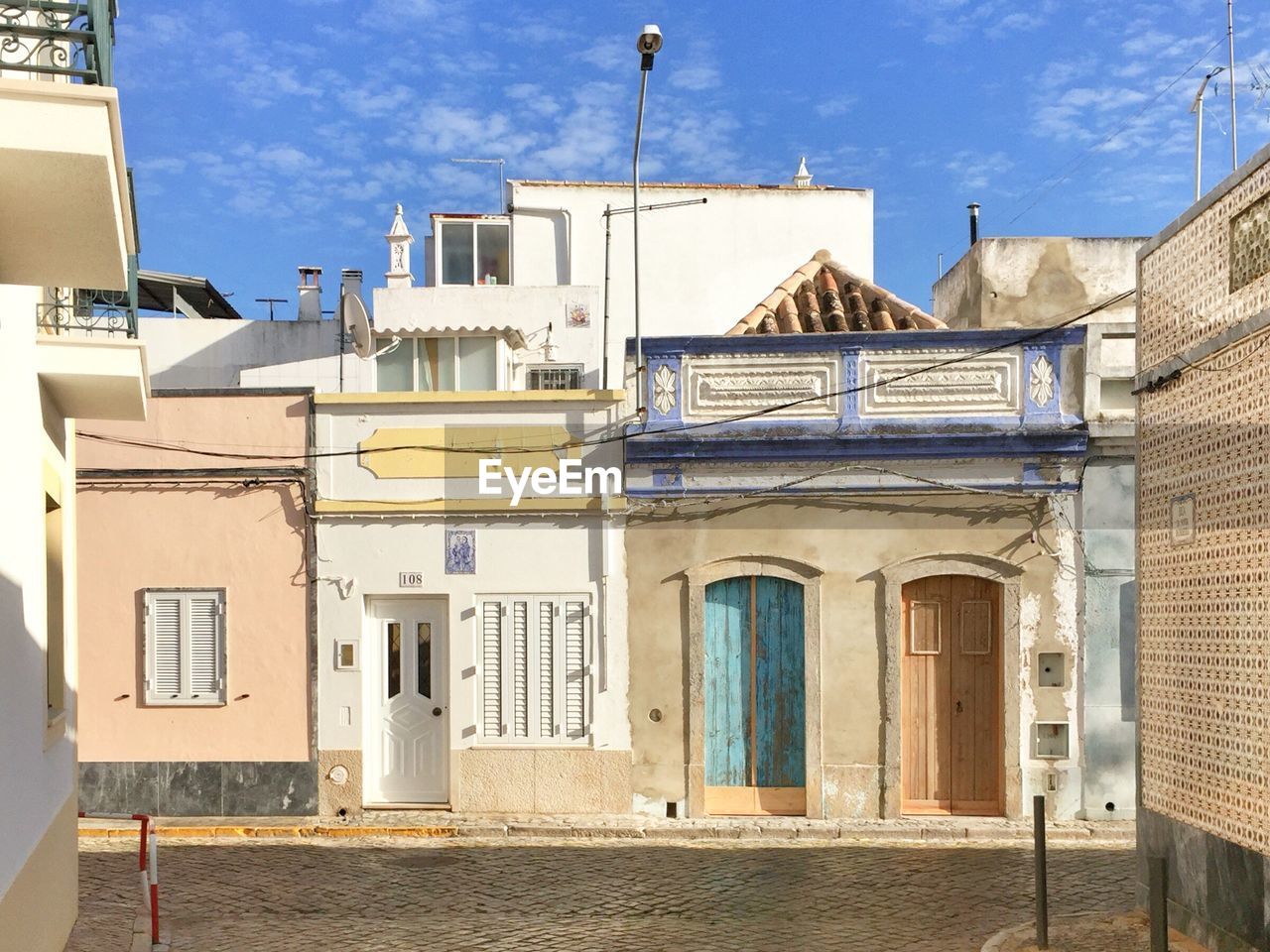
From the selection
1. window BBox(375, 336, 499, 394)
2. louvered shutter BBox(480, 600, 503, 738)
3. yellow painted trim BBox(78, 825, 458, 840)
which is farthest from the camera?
window BBox(375, 336, 499, 394)

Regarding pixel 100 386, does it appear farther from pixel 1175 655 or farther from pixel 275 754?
pixel 1175 655

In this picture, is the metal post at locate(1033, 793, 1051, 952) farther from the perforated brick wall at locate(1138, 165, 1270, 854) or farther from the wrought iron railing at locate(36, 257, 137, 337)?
the wrought iron railing at locate(36, 257, 137, 337)

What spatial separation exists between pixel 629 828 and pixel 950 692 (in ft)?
12.2

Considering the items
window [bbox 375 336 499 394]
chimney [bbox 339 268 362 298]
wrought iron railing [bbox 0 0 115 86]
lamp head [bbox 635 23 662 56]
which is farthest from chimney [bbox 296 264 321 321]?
wrought iron railing [bbox 0 0 115 86]

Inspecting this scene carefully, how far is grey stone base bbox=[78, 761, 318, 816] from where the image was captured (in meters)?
12.8

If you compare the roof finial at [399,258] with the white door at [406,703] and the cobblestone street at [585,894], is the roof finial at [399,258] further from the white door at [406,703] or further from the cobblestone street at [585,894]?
the cobblestone street at [585,894]

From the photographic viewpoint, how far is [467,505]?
12992 millimetres

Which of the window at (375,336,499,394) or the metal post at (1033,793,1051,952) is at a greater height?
the window at (375,336,499,394)

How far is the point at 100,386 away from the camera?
791 centimetres

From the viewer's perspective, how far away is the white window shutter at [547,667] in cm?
1291

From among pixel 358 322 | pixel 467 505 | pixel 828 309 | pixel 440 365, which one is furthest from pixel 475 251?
pixel 467 505

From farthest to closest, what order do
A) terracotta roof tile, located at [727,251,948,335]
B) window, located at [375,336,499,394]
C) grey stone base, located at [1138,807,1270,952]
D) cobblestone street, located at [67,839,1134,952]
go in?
window, located at [375,336,499,394] < terracotta roof tile, located at [727,251,948,335] < cobblestone street, located at [67,839,1134,952] < grey stone base, located at [1138,807,1270,952]

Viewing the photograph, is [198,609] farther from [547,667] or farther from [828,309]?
[828,309]

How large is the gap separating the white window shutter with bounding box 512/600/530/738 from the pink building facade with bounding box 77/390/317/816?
87.6 inches
